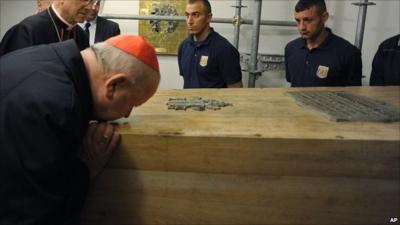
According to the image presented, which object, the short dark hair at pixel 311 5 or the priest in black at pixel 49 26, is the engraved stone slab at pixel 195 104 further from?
the short dark hair at pixel 311 5

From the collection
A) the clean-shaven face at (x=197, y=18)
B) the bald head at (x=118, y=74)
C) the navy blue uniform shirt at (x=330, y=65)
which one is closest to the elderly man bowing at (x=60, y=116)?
the bald head at (x=118, y=74)

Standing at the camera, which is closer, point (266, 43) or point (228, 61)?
point (228, 61)

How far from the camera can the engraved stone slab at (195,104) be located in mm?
1095

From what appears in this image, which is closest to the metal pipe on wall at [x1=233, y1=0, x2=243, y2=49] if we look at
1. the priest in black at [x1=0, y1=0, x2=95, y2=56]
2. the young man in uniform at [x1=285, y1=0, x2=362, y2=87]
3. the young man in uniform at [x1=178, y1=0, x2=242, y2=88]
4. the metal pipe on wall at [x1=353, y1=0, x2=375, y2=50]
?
the young man in uniform at [x1=178, y1=0, x2=242, y2=88]

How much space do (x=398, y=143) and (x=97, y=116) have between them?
2.21 feet

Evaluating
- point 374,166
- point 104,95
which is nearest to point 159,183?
point 104,95

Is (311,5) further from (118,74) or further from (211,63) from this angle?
(118,74)

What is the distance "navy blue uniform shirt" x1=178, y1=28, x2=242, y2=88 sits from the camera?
248 cm

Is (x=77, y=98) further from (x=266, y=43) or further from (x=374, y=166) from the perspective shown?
(x=266, y=43)

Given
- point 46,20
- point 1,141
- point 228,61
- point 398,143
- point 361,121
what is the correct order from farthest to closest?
point 228,61
point 46,20
point 361,121
point 398,143
point 1,141

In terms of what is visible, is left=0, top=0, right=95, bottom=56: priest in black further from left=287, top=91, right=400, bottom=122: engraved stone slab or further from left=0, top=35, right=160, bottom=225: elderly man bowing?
left=287, top=91, right=400, bottom=122: engraved stone slab

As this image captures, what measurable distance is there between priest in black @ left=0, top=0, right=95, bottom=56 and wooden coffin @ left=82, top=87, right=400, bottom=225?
3.32ft

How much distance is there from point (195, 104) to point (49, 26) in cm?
99

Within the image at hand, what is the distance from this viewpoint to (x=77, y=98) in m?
0.74
